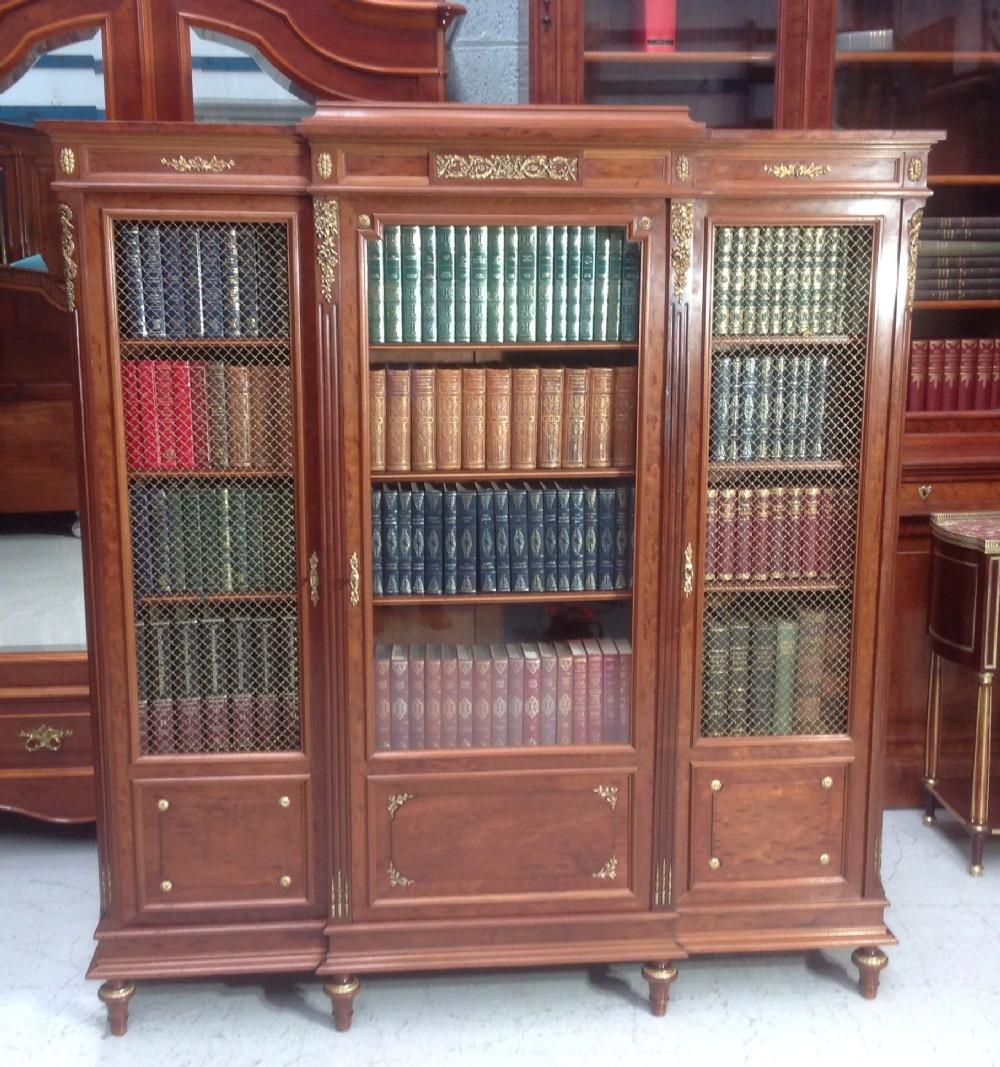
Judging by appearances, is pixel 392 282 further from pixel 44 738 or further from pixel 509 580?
pixel 44 738

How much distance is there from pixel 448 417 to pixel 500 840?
37.1 inches

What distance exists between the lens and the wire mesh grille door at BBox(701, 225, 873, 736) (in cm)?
235

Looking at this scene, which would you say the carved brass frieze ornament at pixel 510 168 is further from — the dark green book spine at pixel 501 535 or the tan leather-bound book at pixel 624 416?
the dark green book spine at pixel 501 535

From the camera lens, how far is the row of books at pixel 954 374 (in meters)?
3.25

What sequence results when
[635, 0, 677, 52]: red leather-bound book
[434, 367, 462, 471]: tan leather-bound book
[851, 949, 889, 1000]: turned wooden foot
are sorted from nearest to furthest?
[434, 367, 462, 471]: tan leather-bound book, [851, 949, 889, 1000]: turned wooden foot, [635, 0, 677, 52]: red leather-bound book

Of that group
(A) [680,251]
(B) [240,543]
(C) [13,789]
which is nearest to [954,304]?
(A) [680,251]

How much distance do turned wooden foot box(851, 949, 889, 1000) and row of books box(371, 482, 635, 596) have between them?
1.01 m

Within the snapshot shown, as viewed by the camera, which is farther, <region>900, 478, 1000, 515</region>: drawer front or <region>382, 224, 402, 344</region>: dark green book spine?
<region>900, 478, 1000, 515</region>: drawer front

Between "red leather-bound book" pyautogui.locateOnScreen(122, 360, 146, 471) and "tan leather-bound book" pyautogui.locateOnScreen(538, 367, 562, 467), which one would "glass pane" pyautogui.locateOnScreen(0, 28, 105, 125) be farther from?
"tan leather-bound book" pyautogui.locateOnScreen(538, 367, 562, 467)

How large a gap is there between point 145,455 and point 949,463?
2273mm

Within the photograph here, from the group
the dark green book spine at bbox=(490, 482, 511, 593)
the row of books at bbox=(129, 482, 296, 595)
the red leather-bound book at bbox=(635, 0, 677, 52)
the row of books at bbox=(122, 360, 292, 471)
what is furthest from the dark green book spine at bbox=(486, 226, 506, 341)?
the red leather-bound book at bbox=(635, 0, 677, 52)

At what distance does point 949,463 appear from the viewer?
3227mm

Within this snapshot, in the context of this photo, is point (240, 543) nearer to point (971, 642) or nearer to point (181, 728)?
point (181, 728)

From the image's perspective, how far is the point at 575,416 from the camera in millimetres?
2387
